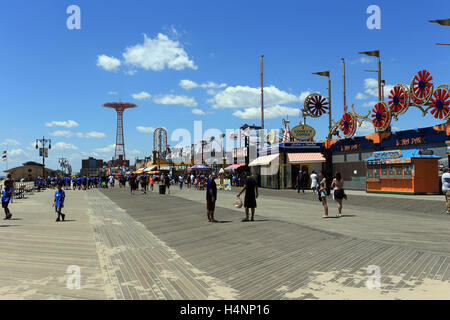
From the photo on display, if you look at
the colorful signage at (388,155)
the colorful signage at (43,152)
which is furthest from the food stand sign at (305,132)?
the colorful signage at (43,152)

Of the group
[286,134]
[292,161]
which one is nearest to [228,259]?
[292,161]

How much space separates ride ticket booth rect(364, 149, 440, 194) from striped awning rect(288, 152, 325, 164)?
30.8 ft

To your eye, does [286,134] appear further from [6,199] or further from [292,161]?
[6,199]

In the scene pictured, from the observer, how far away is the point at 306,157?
35625 mm

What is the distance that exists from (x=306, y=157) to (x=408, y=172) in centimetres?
1276

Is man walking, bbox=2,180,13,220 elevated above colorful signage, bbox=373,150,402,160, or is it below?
below

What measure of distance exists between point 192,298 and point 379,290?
248 centimetres

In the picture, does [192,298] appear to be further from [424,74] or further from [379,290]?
[424,74]

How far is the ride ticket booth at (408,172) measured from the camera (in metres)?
23.0

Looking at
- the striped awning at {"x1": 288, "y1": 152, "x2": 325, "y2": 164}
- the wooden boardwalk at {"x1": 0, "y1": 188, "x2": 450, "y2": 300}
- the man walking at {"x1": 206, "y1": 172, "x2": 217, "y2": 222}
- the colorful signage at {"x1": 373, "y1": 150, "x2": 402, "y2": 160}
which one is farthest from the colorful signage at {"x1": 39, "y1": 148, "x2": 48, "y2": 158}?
the man walking at {"x1": 206, "y1": 172, "x2": 217, "y2": 222}

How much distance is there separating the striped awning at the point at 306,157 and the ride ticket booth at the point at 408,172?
→ 30.8 feet

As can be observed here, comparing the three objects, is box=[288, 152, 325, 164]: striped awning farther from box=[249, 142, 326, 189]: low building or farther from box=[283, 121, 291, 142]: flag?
box=[283, 121, 291, 142]: flag

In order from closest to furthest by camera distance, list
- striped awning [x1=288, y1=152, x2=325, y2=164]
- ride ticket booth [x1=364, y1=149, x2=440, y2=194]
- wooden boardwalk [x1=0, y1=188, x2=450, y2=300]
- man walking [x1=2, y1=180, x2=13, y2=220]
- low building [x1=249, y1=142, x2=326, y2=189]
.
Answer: wooden boardwalk [x1=0, y1=188, x2=450, y2=300] < man walking [x1=2, y1=180, x2=13, y2=220] < ride ticket booth [x1=364, y1=149, x2=440, y2=194] < striped awning [x1=288, y1=152, x2=325, y2=164] < low building [x1=249, y1=142, x2=326, y2=189]

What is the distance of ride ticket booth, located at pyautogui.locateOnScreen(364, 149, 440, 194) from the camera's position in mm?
23047
